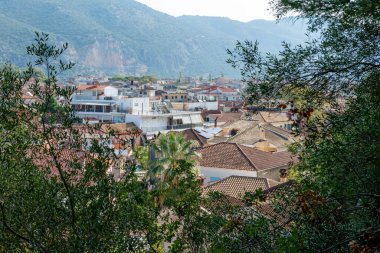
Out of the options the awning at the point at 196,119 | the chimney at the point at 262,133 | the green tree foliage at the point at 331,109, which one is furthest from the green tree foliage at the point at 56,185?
the awning at the point at 196,119

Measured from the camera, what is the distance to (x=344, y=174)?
7047mm

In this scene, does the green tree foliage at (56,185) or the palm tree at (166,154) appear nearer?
the green tree foliage at (56,185)

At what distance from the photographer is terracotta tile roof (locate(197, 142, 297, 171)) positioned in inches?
1124

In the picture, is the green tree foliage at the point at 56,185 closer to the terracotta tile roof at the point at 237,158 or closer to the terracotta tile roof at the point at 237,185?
the terracotta tile roof at the point at 237,185

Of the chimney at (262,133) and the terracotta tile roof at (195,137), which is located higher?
the chimney at (262,133)

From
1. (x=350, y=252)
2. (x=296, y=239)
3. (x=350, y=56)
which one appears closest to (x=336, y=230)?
(x=350, y=252)

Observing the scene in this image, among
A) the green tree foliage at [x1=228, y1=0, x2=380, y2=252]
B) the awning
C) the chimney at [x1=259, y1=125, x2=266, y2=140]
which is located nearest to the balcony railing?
the awning

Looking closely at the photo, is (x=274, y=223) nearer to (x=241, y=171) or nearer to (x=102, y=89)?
(x=241, y=171)

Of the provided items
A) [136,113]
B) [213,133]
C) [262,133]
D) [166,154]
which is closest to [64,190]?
[166,154]

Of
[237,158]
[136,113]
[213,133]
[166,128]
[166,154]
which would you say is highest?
[166,154]

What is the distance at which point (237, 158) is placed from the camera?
2925cm

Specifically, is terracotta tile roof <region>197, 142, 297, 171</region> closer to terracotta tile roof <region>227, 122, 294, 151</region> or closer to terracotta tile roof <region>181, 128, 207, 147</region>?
terracotta tile roof <region>227, 122, 294, 151</region>

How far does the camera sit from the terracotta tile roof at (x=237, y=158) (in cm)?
2855

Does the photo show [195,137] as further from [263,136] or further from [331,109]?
[331,109]
